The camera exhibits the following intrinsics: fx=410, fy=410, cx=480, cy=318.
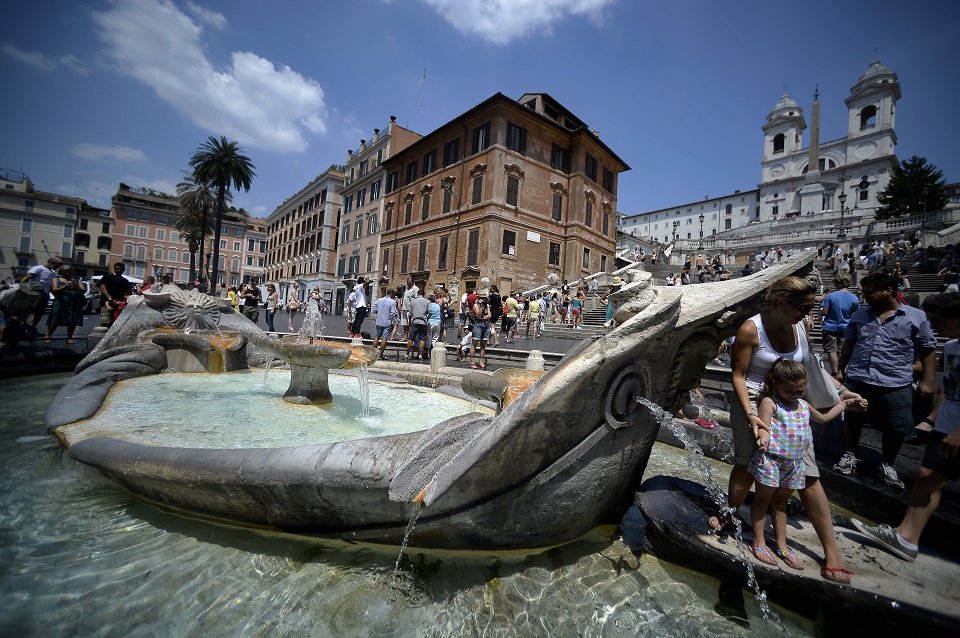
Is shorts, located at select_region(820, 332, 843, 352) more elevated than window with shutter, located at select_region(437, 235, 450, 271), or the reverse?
window with shutter, located at select_region(437, 235, 450, 271)

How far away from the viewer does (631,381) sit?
1.98 m

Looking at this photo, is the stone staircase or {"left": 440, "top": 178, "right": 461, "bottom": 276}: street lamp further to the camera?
{"left": 440, "top": 178, "right": 461, "bottom": 276}: street lamp

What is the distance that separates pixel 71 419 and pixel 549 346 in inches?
480

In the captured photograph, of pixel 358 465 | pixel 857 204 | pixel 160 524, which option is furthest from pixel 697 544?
pixel 857 204

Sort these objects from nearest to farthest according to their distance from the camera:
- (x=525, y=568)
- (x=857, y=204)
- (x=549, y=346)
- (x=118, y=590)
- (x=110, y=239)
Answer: (x=118, y=590)
(x=525, y=568)
(x=549, y=346)
(x=857, y=204)
(x=110, y=239)

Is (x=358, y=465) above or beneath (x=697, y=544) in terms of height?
above

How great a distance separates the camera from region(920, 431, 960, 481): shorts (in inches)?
84.4

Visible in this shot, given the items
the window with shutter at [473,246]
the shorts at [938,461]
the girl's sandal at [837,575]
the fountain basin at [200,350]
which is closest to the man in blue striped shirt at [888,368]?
the shorts at [938,461]

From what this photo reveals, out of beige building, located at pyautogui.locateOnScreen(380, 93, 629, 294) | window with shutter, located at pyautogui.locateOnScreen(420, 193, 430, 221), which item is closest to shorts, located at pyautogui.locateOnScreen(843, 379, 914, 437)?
beige building, located at pyautogui.locateOnScreen(380, 93, 629, 294)

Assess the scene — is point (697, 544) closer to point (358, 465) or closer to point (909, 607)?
point (909, 607)

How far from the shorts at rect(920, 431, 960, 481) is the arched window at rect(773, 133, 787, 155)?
272ft

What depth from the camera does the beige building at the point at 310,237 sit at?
46.5 meters

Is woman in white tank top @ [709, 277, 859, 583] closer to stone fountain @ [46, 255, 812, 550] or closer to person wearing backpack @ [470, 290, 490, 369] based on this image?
stone fountain @ [46, 255, 812, 550]

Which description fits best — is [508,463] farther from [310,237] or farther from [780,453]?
[310,237]
